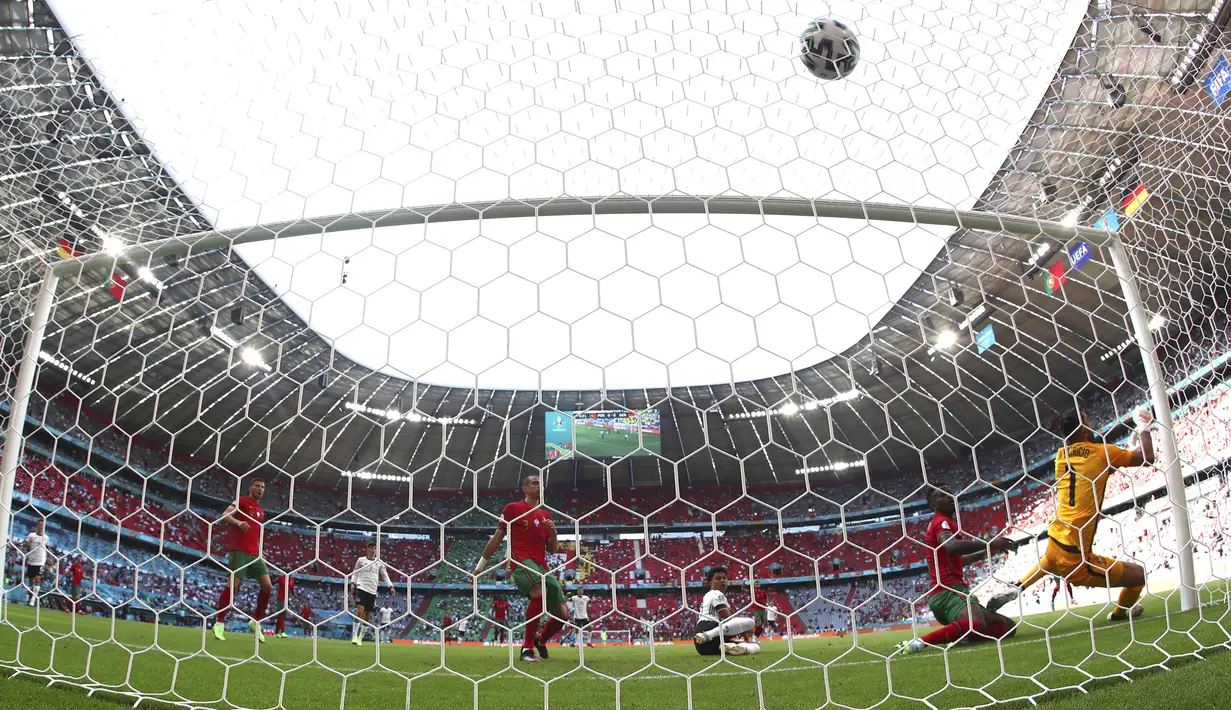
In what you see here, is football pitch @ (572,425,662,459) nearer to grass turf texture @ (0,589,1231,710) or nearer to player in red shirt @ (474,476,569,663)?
player in red shirt @ (474,476,569,663)

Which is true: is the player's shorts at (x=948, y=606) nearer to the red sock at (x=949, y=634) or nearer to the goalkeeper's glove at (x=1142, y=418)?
the red sock at (x=949, y=634)

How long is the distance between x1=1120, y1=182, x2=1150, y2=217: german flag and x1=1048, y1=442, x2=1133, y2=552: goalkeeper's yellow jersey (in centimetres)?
127

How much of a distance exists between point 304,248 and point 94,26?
2002mm

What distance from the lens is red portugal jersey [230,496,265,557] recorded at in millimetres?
3396

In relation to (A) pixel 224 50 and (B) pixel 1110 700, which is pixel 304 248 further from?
(B) pixel 1110 700

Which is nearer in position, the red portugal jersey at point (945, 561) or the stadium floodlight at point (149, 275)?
the stadium floodlight at point (149, 275)

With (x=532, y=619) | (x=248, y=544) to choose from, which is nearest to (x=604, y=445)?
(x=532, y=619)

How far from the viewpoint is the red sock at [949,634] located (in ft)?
9.09

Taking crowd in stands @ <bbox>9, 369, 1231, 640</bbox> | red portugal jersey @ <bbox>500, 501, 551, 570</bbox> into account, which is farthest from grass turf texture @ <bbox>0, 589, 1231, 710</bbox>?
crowd in stands @ <bbox>9, 369, 1231, 640</bbox>

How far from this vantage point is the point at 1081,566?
2.57 meters

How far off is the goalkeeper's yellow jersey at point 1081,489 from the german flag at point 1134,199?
1.27 metres

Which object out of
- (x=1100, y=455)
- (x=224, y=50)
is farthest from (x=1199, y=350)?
(x=224, y=50)

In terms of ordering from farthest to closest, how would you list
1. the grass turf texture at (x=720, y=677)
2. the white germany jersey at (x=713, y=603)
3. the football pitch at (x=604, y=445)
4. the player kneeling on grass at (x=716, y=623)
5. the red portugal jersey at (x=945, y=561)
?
1. the white germany jersey at (x=713, y=603)
2. the player kneeling on grass at (x=716, y=623)
3. the red portugal jersey at (x=945, y=561)
4. the football pitch at (x=604, y=445)
5. the grass turf texture at (x=720, y=677)

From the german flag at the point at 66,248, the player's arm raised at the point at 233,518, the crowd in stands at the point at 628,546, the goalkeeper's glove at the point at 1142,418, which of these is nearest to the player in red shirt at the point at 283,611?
the player's arm raised at the point at 233,518
